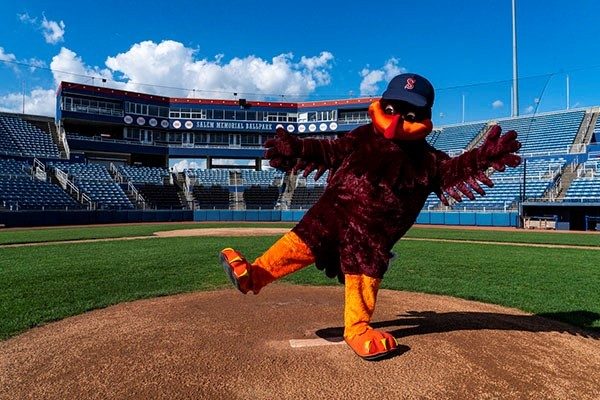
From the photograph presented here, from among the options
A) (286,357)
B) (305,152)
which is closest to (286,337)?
(286,357)

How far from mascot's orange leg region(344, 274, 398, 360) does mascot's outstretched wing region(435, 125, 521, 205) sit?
113 centimetres

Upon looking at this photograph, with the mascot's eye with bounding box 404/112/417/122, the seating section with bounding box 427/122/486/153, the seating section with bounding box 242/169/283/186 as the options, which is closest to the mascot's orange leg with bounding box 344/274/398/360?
the mascot's eye with bounding box 404/112/417/122

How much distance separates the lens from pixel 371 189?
3.91 meters

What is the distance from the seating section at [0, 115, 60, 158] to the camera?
35.3m

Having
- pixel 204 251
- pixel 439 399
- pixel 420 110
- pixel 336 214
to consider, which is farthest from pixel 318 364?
pixel 204 251

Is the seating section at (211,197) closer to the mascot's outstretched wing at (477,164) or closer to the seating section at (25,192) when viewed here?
the seating section at (25,192)

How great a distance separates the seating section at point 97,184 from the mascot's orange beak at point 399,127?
31476 millimetres

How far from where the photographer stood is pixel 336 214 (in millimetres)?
4016

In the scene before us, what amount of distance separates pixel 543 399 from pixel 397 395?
3.49ft

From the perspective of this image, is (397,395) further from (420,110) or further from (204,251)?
(204,251)

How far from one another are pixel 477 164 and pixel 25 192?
105 feet

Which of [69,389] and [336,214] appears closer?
[69,389]

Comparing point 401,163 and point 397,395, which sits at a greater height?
point 401,163

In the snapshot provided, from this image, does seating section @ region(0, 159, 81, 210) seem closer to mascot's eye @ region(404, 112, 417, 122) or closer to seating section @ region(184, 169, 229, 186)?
seating section @ region(184, 169, 229, 186)
